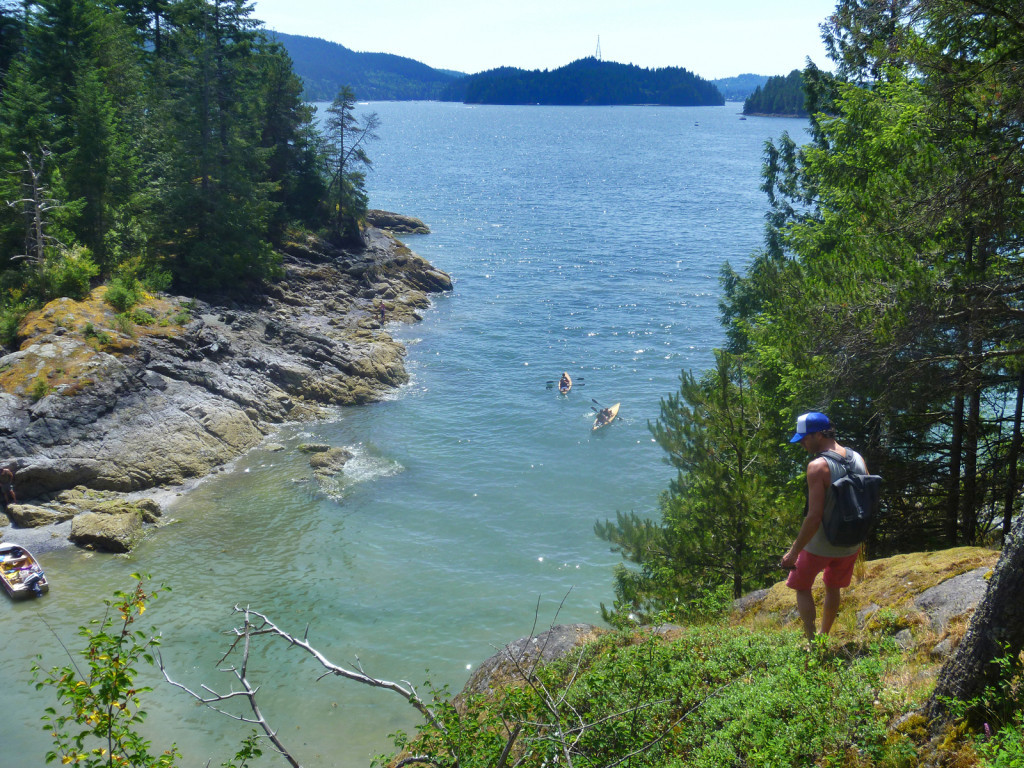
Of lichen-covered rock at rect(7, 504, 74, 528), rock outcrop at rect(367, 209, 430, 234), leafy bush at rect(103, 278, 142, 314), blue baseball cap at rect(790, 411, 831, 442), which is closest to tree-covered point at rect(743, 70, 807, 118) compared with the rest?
rock outcrop at rect(367, 209, 430, 234)

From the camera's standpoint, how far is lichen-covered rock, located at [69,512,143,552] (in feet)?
57.5

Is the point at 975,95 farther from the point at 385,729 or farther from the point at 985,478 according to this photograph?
the point at 385,729

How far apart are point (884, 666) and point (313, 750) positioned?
31.1 feet

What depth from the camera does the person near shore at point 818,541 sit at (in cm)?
616

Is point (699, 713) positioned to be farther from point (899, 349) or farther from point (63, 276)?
point (63, 276)

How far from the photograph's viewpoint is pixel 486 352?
34.9 meters

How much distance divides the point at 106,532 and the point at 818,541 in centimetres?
1710

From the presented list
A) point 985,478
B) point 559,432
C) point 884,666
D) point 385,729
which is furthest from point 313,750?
point 559,432

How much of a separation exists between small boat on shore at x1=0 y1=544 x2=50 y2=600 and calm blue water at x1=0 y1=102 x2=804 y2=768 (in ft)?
1.00

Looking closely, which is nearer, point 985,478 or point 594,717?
point 594,717

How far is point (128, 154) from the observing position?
31.5m

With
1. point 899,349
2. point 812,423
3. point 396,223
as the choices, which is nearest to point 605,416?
point 899,349

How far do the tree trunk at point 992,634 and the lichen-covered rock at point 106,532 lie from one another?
18002 millimetres

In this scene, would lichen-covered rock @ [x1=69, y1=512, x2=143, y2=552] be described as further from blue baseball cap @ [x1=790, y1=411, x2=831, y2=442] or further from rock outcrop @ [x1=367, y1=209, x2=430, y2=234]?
rock outcrop @ [x1=367, y1=209, x2=430, y2=234]
